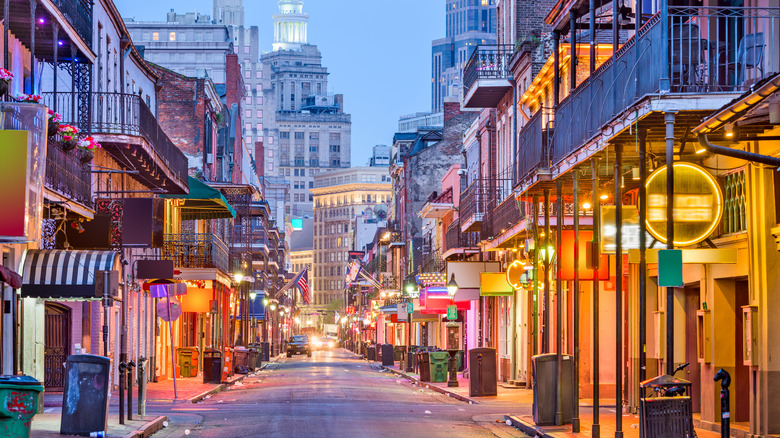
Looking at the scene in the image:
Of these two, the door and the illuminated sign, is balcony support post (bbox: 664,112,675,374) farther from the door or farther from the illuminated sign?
the door

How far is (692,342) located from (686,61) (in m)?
7.44

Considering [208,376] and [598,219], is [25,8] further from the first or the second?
[208,376]

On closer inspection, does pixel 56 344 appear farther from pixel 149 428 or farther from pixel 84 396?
pixel 84 396

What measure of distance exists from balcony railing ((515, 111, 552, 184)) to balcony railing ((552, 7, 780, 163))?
11.0ft

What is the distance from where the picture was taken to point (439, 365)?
38125mm

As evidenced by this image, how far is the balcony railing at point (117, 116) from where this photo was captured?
26791mm

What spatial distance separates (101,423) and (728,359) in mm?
9408

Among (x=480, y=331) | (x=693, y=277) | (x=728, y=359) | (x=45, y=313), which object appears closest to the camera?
(x=728, y=359)

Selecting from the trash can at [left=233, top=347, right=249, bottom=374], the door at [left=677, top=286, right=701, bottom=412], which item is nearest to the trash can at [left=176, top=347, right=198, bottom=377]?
the trash can at [left=233, top=347, right=249, bottom=374]

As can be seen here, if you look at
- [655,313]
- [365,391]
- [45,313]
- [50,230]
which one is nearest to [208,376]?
[365,391]

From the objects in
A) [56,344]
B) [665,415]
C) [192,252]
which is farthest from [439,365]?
[665,415]

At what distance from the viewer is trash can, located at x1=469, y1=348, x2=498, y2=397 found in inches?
1141

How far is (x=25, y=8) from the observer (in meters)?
19.5

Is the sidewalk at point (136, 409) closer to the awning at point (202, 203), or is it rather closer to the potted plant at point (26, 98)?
the potted plant at point (26, 98)
